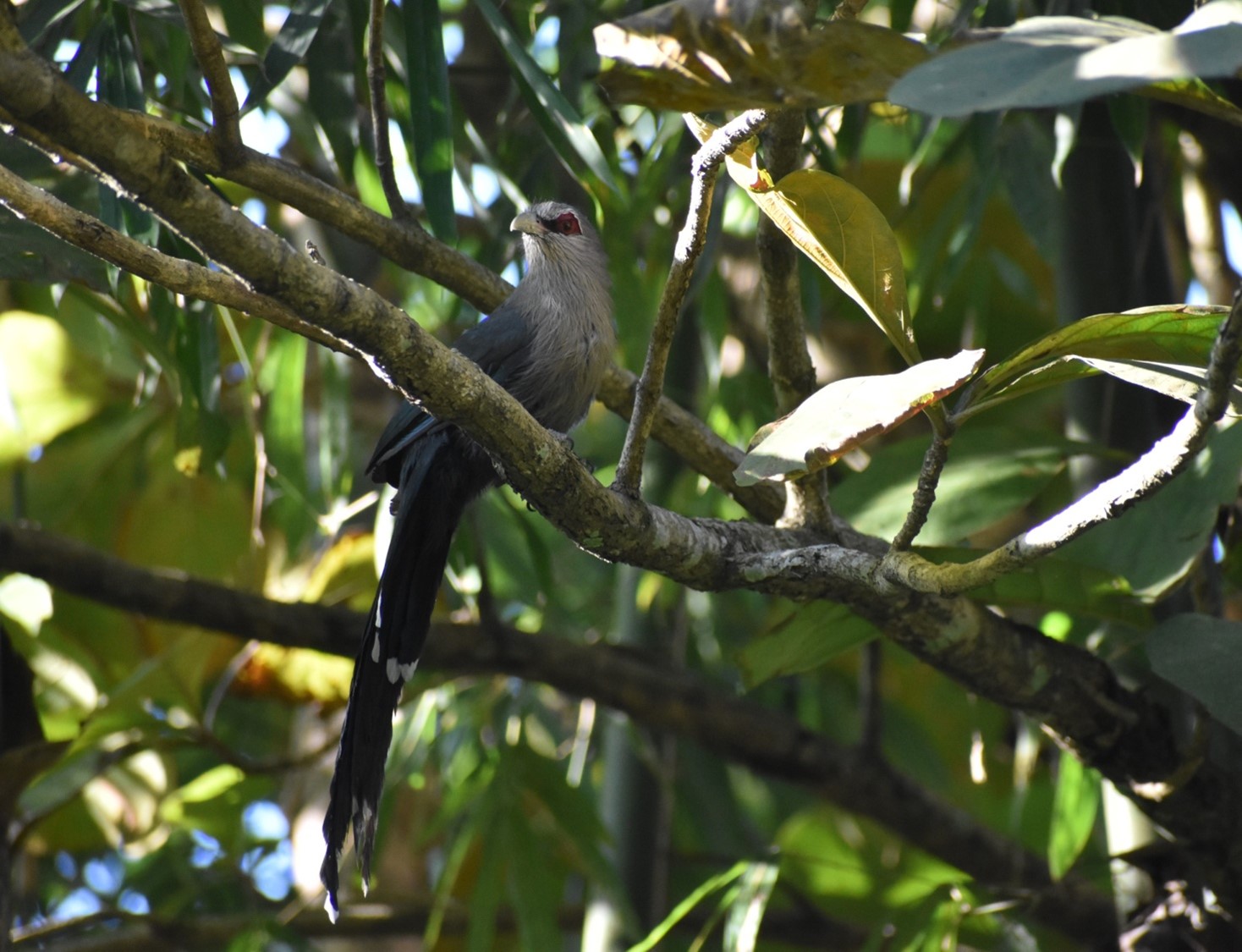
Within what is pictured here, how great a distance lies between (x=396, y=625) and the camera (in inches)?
107

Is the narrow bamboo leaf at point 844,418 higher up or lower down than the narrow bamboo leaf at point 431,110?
lower down

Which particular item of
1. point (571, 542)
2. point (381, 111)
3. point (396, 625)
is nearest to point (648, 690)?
point (571, 542)

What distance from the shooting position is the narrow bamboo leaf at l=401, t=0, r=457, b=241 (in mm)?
2516

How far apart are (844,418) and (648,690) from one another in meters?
2.11

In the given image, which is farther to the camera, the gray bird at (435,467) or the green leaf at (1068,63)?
the gray bird at (435,467)

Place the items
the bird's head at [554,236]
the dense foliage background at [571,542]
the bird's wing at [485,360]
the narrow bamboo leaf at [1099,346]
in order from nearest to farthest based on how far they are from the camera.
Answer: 1. the narrow bamboo leaf at [1099,346]
2. the dense foliage background at [571,542]
3. the bird's wing at [485,360]
4. the bird's head at [554,236]

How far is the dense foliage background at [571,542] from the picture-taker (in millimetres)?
2508

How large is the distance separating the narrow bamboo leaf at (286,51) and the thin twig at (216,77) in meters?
0.37

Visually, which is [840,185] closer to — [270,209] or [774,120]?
[774,120]

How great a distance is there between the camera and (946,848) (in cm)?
372

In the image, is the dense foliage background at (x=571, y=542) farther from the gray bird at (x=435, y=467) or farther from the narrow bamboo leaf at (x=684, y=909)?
the gray bird at (x=435, y=467)

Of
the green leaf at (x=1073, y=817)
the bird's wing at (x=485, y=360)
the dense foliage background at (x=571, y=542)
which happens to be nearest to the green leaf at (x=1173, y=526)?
the dense foliage background at (x=571, y=542)

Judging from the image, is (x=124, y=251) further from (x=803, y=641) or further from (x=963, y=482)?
(x=963, y=482)

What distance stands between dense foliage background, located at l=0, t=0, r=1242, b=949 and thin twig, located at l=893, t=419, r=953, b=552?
21cm
